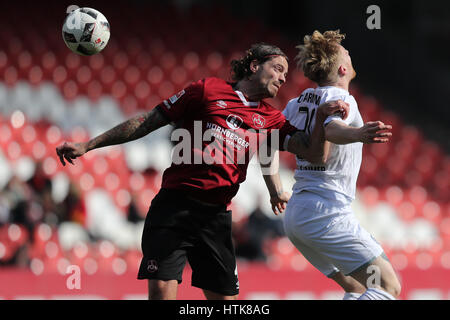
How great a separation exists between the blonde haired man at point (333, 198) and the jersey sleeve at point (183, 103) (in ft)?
2.22

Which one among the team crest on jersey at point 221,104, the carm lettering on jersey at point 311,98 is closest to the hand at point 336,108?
the carm lettering on jersey at point 311,98

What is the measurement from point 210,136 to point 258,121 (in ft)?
1.11

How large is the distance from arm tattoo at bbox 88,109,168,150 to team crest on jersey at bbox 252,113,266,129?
1.85 ft

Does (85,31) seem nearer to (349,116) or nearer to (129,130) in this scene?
(129,130)

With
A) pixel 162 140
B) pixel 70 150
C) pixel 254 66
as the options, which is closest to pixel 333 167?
pixel 254 66

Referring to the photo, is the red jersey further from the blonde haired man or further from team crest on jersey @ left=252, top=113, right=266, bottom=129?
the blonde haired man

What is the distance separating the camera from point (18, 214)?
7395 millimetres

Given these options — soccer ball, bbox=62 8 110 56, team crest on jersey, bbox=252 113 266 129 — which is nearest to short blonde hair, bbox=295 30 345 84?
team crest on jersey, bbox=252 113 266 129

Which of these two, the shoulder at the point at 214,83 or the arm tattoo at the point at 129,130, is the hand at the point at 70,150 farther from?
the shoulder at the point at 214,83

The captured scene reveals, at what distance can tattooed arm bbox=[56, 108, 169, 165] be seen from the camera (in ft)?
12.7

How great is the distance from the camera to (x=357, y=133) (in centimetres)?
370

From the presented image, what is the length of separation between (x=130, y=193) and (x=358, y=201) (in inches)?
137
